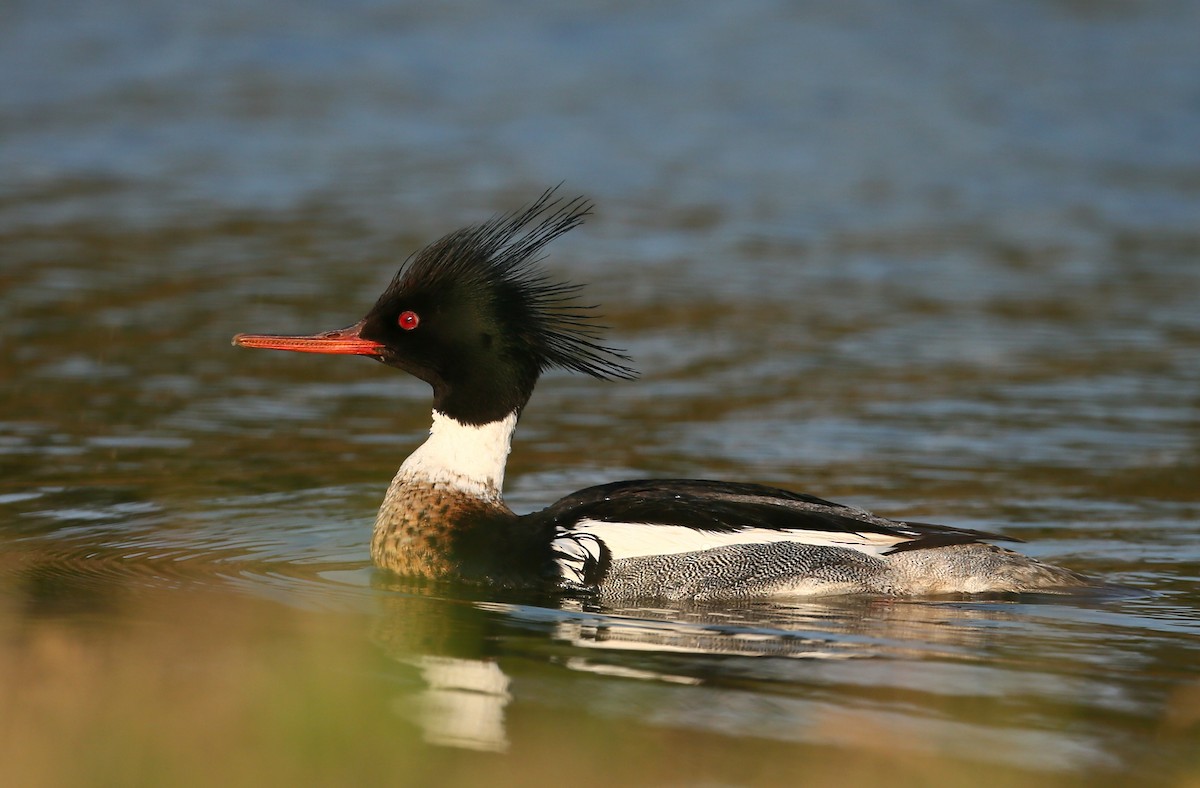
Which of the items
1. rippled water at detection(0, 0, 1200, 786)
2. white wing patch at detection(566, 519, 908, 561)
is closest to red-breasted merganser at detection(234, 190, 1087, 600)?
white wing patch at detection(566, 519, 908, 561)

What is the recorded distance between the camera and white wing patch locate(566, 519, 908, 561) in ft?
22.5

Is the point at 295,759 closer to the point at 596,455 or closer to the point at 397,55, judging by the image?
the point at 596,455

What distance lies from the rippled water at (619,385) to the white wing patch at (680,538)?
281mm

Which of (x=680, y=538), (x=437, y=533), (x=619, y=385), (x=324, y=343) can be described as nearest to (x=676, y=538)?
(x=680, y=538)

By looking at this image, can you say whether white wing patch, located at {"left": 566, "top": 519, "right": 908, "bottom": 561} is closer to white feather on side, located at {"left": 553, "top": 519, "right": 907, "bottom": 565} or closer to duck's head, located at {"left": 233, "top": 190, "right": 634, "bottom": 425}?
white feather on side, located at {"left": 553, "top": 519, "right": 907, "bottom": 565}

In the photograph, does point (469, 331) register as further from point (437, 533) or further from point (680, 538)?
point (680, 538)

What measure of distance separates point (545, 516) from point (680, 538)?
0.60m

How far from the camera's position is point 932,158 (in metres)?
20.0

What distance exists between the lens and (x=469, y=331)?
7.39 meters

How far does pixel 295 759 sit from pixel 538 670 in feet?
4.57

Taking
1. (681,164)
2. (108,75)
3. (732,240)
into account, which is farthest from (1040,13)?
(108,75)

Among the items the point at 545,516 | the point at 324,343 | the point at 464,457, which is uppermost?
the point at 324,343

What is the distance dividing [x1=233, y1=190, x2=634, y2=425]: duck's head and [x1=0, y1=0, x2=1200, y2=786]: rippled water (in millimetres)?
909

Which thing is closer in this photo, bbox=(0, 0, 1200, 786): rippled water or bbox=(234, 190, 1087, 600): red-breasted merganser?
bbox=(0, 0, 1200, 786): rippled water
